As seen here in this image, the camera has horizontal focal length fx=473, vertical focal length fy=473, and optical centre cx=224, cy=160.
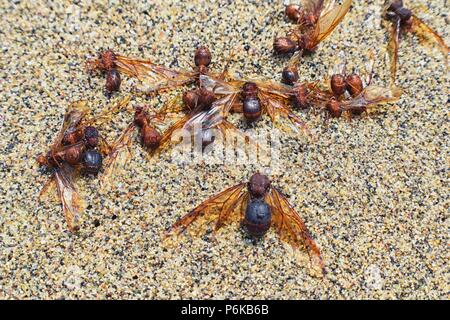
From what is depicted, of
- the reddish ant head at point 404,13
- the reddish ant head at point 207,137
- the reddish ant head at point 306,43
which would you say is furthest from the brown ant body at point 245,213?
the reddish ant head at point 404,13

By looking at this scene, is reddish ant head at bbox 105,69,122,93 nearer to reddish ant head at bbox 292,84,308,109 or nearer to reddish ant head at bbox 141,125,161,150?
reddish ant head at bbox 141,125,161,150

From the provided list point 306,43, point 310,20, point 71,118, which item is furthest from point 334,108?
point 71,118

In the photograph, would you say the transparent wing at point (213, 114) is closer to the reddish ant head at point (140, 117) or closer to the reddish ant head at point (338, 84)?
the reddish ant head at point (140, 117)

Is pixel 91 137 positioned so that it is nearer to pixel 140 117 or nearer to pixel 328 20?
pixel 140 117

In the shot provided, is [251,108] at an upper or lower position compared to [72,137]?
upper

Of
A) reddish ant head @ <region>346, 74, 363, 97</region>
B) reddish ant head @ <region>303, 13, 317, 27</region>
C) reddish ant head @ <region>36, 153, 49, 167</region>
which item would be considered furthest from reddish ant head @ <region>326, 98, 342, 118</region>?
reddish ant head @ <region>36, 153, 49, 167</region>

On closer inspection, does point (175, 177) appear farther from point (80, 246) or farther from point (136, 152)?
point (80, 246)

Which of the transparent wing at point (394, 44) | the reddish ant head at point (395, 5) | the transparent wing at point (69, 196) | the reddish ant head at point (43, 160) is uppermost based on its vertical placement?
the reddish ant head at point (395, 5)
